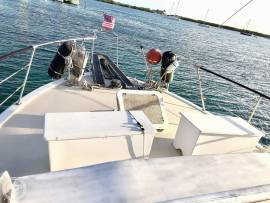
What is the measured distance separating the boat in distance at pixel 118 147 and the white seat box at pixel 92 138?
10 mm

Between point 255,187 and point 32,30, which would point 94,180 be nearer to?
A: point 255,187

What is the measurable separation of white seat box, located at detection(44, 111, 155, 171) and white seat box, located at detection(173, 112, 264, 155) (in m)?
0.67

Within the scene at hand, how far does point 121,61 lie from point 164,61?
1242cm

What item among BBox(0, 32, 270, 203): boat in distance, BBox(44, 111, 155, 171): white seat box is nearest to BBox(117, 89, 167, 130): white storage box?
BBox(0, 32, 270, 203): boat in distance

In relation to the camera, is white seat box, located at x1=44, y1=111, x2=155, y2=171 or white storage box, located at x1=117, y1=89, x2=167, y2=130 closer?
white seat box, located at x1=44, y1=111, x2=155, y2=171

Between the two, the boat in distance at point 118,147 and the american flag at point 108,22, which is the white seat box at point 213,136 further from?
the american flag at point 108,22

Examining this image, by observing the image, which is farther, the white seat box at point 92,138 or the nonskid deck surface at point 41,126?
the nonskid deck surface at point 41,126

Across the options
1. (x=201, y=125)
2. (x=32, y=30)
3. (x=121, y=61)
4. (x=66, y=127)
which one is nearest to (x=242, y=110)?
(x=121, y=61)

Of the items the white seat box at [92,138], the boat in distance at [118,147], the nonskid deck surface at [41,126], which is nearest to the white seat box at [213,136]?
the boat in distance at [118,147]

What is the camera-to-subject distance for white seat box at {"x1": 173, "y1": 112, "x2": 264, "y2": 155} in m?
3.53

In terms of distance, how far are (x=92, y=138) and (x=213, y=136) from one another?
153 cm

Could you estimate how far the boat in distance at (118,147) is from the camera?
4.79ft

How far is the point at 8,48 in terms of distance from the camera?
55.8 ft

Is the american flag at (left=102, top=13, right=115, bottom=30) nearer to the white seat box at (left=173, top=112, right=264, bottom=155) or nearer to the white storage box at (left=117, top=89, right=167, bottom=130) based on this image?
the white storage box at (left=117, top=89, right=167, bottom=130)
